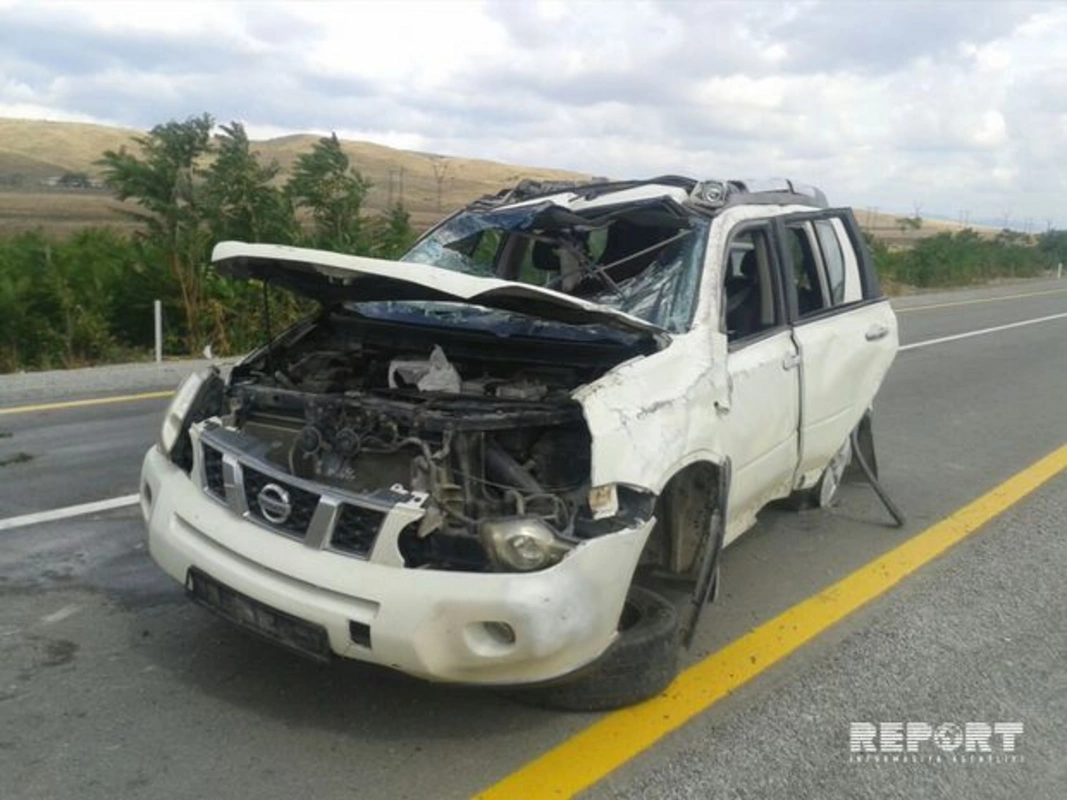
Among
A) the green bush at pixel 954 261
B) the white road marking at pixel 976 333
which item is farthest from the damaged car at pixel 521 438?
the green bush at pixel 954 261

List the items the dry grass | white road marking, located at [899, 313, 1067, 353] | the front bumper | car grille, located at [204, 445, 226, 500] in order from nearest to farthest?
1. the front bumper
2. car grille, located at [204, 445, 226, 500]
3. white road marking, located at [899, 313, 1067, 353]
4. the dry grass

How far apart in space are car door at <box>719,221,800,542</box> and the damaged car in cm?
1

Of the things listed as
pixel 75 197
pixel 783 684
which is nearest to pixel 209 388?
pixel 783 684

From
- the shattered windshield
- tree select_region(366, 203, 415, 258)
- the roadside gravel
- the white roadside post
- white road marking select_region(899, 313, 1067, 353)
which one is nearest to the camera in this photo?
the shattered windshield

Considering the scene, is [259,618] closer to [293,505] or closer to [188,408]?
[293,505]

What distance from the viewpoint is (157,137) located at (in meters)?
12.4

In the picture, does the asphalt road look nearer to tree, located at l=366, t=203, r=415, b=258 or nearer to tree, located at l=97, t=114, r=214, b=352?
tree, located at l=97, t=114, r=214, b=352

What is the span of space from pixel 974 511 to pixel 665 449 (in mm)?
3533

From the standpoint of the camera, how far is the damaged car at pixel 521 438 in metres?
3.16

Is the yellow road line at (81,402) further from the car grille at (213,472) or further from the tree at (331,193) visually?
the car grille at (213,472)

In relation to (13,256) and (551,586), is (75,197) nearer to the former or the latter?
(13,256)

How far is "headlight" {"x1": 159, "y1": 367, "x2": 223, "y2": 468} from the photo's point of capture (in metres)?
4.05

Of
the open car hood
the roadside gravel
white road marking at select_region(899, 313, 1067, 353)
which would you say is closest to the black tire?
the open car hood

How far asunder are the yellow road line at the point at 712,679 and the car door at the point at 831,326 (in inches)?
25.2
